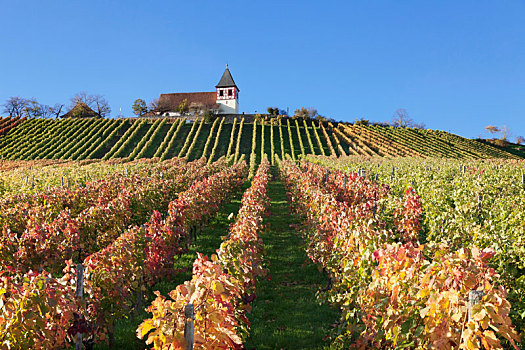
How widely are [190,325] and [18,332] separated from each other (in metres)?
1.68

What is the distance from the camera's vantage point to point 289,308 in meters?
6.36

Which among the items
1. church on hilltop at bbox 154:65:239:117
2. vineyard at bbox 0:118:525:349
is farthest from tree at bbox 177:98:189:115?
vineyard at bbox 0:118:525:349

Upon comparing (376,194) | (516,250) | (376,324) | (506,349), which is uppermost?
(376,194)

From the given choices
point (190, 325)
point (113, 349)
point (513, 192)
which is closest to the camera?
point (190, 325)

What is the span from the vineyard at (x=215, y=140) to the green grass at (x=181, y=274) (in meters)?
32.0

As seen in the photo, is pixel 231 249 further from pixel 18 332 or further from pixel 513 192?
pixel 513 192

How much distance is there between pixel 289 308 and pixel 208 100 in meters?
72.3

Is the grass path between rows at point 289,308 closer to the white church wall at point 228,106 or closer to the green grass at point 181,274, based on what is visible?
the green grass at point 181,274

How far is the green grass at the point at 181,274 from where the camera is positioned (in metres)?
5.20

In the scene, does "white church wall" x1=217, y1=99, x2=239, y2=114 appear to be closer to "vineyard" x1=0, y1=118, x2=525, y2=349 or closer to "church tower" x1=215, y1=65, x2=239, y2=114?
"church tower" x1=215, y1=65, x2=239, y2=114

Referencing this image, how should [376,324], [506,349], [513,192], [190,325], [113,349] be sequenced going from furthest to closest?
[513,192] < [113,349] < [506,349] < [376,324] < [190,325]

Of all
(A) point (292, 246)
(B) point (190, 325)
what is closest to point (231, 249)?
(B) point (190, 325)

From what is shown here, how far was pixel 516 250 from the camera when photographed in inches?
208

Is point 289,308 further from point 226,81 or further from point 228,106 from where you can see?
point 226,81
